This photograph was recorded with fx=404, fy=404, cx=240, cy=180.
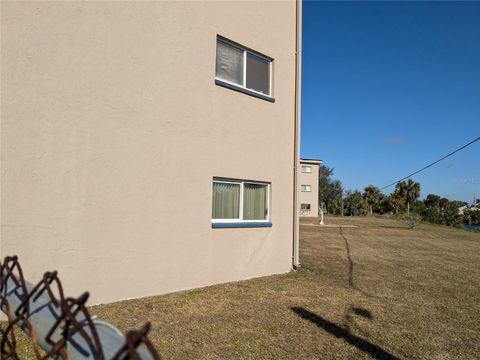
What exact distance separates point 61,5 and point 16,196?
108 inches

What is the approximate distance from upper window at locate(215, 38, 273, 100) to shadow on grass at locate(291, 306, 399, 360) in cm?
453

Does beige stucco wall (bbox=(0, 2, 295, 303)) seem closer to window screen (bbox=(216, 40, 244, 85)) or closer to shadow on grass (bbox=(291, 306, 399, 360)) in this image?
window screen (bbox=(216, 40, 244, 85))

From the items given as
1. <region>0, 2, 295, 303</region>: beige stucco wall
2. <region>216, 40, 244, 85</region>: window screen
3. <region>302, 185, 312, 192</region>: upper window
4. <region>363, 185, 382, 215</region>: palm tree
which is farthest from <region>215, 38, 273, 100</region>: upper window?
<region>363, 185, 382, 215</region>: palm tree

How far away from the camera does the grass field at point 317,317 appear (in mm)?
4582

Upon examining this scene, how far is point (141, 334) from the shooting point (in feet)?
3.24

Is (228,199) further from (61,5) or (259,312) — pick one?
(61,5)

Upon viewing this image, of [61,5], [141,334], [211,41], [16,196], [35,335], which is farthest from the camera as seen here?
[211,41]

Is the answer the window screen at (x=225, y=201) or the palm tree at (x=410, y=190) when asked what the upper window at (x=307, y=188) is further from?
the window screen at (x=225, y=201)

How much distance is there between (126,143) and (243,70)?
3412 millimetres

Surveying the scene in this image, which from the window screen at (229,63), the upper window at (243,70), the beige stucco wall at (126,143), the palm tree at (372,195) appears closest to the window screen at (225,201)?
the beige stucco wall at (126,143)

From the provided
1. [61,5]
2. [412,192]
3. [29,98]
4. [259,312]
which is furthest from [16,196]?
[412,192]

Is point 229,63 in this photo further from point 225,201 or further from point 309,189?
point 309,189

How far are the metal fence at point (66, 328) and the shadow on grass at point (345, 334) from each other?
391cm

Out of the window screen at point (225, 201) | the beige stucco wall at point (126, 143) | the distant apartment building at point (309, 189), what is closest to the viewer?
the beige stucco wall at point (126, 143)
